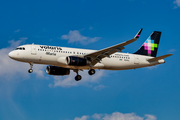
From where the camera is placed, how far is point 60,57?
132 feet

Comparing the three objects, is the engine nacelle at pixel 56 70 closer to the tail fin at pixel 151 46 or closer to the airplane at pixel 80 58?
the airplane at pixel 80 58

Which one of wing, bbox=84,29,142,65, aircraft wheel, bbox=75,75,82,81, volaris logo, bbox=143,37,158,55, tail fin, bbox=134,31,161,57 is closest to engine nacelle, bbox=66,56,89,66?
wing, bbox=84,29,142,65

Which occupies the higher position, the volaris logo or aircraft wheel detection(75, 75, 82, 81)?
the volaris logo

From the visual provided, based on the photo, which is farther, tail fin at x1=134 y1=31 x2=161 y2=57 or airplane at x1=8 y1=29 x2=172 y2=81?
tail fin at x1=134 y1=31 x2=161 y2=57

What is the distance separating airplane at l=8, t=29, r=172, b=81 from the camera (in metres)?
39.3

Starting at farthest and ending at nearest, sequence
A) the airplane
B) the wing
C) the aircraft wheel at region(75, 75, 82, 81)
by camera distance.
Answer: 1. the aircraft wheel at region(75, 75, 82, 81)
2. the airplane
3. the wing

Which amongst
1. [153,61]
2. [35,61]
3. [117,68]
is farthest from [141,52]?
[35,61]

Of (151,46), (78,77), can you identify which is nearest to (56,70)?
(78,77)

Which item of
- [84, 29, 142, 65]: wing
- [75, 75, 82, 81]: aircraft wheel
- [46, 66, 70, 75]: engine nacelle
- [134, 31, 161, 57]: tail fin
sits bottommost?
[75, 75, 82, 81]: aircraft wheel

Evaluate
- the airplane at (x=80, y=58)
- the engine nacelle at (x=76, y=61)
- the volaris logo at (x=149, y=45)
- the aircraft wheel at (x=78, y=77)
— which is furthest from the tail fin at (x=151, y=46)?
the engine nacelle at (x=76, y=61)

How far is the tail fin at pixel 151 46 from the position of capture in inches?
1889

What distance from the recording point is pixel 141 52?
47.6 m

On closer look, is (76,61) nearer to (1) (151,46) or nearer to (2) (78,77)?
(2) (78,77)

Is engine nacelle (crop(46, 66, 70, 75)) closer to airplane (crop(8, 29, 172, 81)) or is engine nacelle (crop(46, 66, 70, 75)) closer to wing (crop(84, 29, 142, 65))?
airplane (crop(8, 29, 172, 81))
